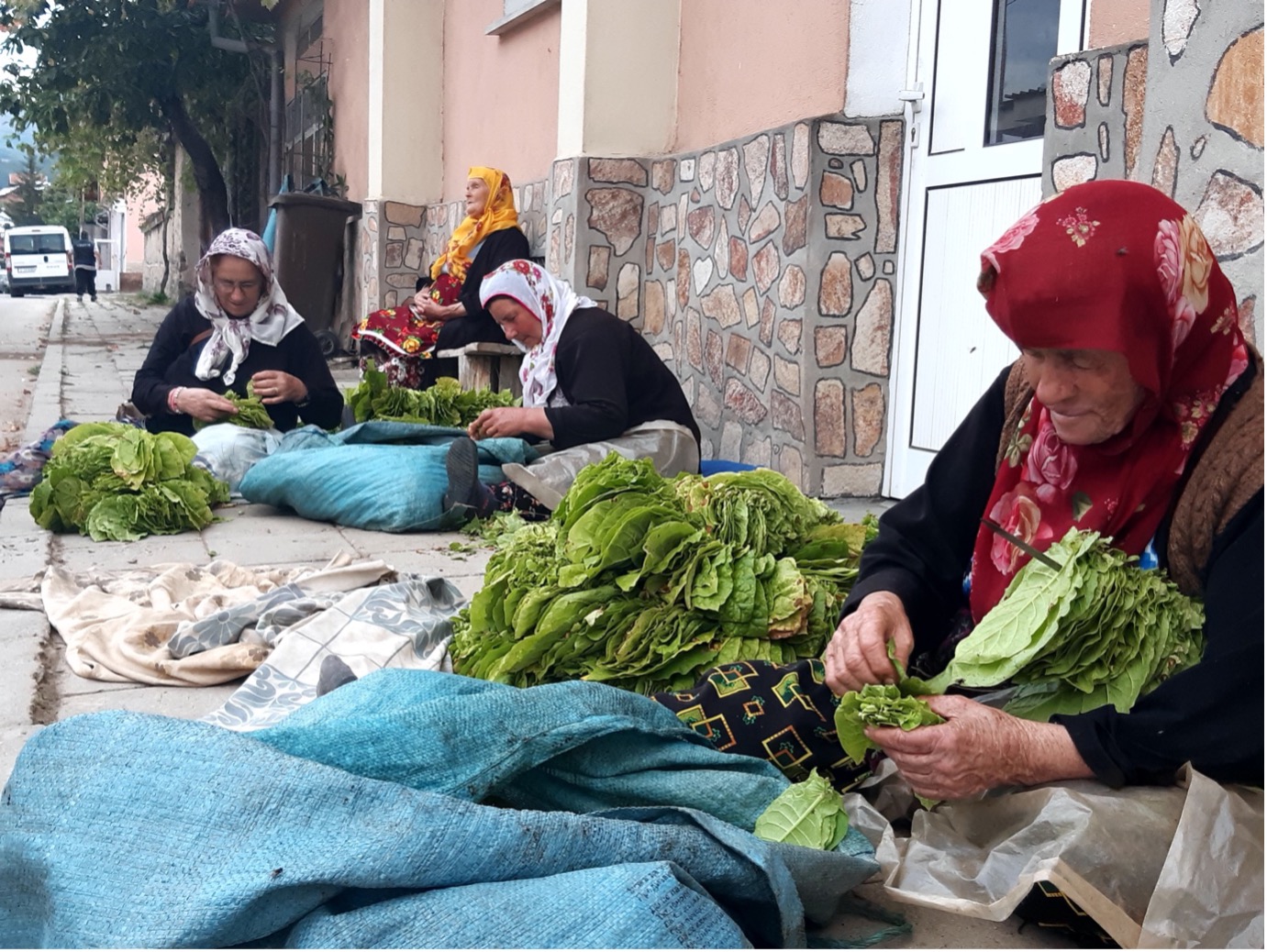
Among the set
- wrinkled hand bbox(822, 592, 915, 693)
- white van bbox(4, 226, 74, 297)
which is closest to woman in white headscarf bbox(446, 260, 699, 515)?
wrinkled hand bbox(822, 592, 915, 693)

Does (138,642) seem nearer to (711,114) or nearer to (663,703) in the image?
(663,703)

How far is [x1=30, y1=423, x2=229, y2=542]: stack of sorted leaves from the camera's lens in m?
4.62

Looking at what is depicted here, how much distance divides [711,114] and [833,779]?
4.74 metres

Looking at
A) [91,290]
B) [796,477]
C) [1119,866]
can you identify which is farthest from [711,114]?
[91,290]

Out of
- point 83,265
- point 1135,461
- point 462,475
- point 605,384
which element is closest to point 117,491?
point 462,475

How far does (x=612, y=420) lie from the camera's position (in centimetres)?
481

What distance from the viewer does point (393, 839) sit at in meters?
1.57

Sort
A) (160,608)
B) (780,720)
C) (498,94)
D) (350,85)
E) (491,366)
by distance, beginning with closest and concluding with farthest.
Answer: (780,720), (160,608), (491,366), (498,94), (350,85)

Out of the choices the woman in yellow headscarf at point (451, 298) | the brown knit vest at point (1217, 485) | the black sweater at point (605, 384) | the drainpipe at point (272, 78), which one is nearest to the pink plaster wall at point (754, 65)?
the black sweater at point (605, 384)

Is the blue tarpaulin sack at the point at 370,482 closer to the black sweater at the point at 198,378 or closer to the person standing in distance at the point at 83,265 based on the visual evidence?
the black sweater at the point at 198,378

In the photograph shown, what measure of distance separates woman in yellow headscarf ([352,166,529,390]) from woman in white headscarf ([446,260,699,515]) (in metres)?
3.02

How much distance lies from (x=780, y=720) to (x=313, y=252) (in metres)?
11.0

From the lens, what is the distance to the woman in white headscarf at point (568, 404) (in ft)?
15.5

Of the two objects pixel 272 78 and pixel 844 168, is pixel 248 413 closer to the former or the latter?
pixel 844 168
